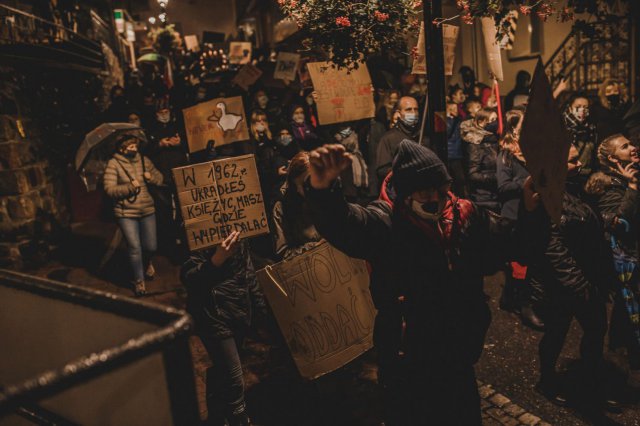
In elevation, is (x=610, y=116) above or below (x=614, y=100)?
below

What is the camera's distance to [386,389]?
3.12 meters

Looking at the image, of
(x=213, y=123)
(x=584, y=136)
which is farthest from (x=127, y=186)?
(x=584, y=136)

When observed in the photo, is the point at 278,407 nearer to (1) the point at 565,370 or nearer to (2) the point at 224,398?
(2) the point at 224,398

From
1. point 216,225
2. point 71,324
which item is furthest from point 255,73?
point 71,324

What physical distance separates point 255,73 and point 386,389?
6.94m

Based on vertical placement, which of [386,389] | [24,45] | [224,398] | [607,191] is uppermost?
[24,45]

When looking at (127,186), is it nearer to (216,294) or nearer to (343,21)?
(216,294)

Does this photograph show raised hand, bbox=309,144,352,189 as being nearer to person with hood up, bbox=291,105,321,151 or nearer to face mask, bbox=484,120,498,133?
face mask, bbox=484,120,498,133

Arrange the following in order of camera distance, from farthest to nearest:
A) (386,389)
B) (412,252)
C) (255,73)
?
(255,73)
(386,389)
(412,252)

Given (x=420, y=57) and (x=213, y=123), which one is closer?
(x=420, y=57)

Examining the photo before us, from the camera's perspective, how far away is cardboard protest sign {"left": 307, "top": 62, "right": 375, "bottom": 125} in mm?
7078

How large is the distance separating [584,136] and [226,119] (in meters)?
4.59

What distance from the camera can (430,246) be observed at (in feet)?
9.26

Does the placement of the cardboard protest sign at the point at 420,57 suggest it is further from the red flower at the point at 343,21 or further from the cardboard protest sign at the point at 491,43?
the red flower at the point at 343,21
